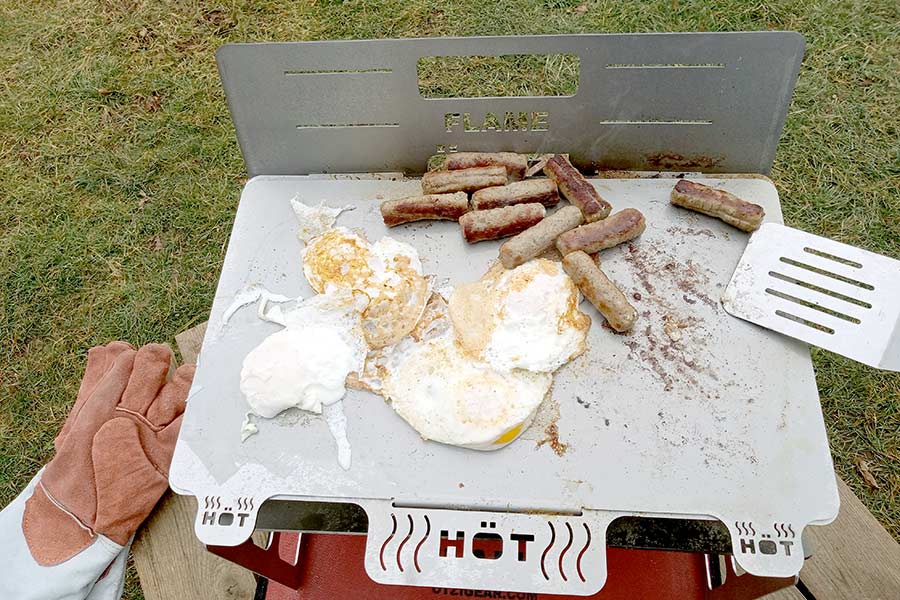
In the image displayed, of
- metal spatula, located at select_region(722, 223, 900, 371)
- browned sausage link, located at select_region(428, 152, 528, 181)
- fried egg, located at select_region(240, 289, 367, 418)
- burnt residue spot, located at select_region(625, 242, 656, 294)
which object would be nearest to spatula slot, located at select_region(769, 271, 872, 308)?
metal spatula, located at select_region(722, 223, 900, 371)

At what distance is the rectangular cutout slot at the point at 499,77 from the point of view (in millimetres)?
3902

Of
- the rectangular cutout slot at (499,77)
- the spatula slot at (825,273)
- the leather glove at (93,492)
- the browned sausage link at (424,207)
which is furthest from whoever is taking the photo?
the rectangular cutout slot at (499,77)

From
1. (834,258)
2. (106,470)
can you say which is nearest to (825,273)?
(834,258)

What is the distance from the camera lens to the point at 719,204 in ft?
6.43

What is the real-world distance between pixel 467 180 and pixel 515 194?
0.52ft

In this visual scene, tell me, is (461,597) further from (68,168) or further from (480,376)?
(68,168)

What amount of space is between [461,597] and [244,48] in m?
1.74

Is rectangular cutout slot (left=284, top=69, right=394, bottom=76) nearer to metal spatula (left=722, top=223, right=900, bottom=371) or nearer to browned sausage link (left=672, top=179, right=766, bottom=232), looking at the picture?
browned sausage link (left=672, top=179, right=766, bottom=232)

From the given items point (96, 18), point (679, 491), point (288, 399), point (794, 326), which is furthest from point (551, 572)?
point (96, 18)

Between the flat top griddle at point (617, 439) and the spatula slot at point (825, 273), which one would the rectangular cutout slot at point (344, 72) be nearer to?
the flat top griddle at point (617, 439)

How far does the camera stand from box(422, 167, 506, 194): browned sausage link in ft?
6.82

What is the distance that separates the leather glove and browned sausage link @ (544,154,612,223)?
1.60 m

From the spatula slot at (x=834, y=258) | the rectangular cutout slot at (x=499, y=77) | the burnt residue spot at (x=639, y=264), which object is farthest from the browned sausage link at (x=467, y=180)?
the rectangular cutout slot at (x=499, y=77)

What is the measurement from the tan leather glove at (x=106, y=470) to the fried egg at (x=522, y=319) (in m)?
1.26
